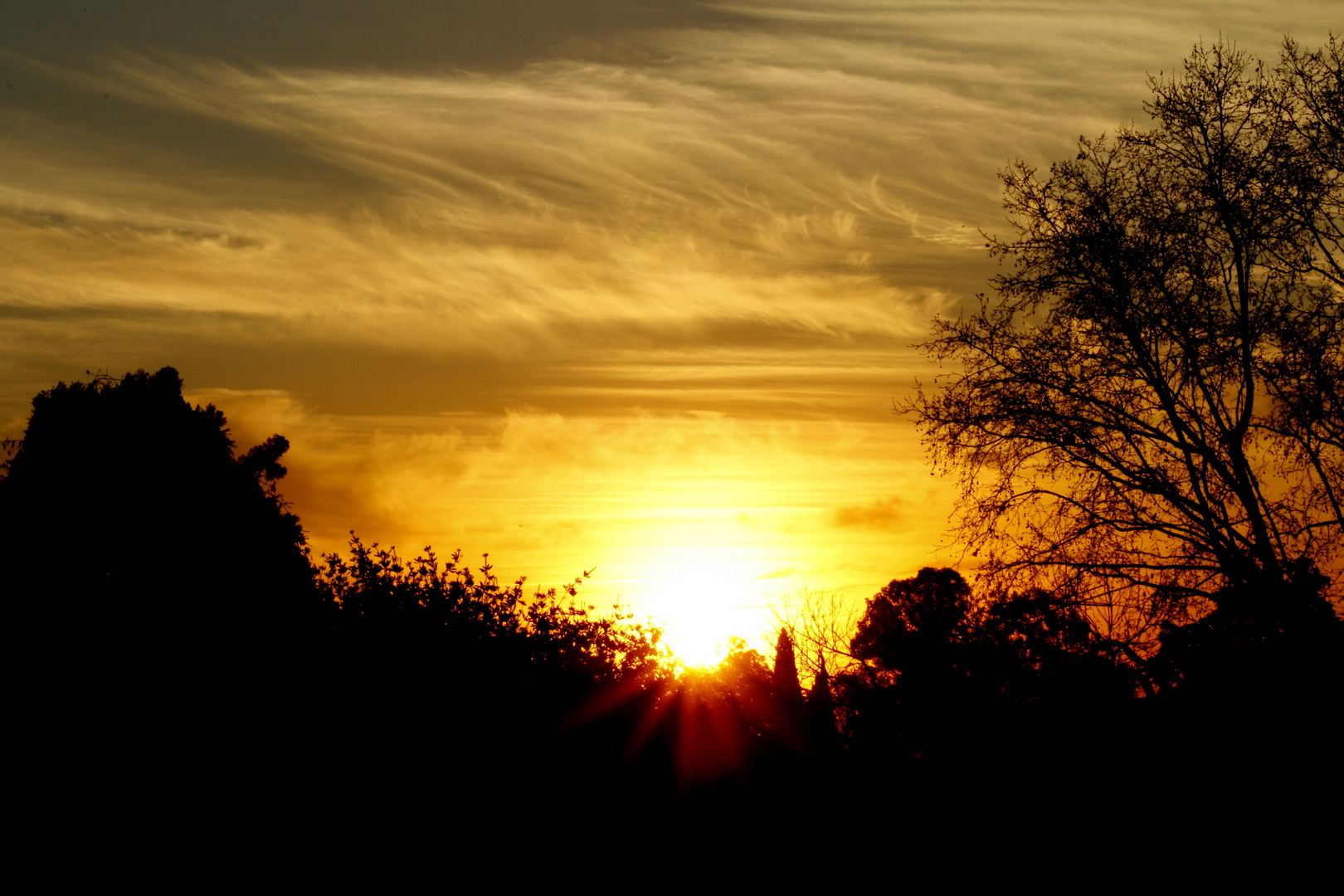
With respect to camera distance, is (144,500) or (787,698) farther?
(144,500)

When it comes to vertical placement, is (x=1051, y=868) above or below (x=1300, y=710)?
below

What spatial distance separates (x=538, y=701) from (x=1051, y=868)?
846cm

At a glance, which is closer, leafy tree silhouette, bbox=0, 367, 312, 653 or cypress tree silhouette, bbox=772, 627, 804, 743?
cypress tree silhouette, bbox=772, 627, 804, 743

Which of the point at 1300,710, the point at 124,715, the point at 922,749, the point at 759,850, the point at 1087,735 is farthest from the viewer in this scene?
the point at 922,749

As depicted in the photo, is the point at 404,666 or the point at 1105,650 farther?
the point at 404,666

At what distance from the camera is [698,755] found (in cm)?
1557

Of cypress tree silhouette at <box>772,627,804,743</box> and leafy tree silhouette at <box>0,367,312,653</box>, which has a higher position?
leafy tree silhouette at <box>0,367,312,653</box>

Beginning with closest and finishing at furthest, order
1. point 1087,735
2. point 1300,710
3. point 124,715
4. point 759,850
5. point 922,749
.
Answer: point 1300,710
point 124,715
point 1087,735
point 759,850
point 922,749

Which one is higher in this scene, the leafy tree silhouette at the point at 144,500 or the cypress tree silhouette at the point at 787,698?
the leafy tree silhouette at the point at 144,500

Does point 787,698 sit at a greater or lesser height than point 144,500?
lesser

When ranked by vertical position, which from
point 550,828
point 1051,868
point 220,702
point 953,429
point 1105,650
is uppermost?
point 953,429

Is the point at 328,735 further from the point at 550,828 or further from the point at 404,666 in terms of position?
the point at 550,828

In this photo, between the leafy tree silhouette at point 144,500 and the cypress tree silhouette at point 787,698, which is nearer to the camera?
the cypress tree silhouette at point 787,698

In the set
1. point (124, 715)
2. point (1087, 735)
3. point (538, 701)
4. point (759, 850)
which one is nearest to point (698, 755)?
point (759, 850)
